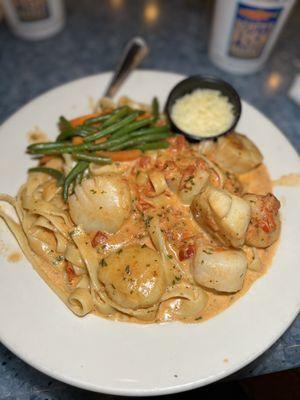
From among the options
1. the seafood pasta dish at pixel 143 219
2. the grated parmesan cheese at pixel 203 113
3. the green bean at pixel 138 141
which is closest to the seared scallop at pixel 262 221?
the seafood pasta dish at pixel 143 219

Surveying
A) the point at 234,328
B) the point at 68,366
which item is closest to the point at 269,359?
the point at 234,328

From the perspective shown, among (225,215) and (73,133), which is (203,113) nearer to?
(73,133)

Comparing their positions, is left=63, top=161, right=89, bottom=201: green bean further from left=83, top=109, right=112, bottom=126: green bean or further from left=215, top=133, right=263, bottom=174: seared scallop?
left=215, top=133, right=263, bottom=174: seared scallop

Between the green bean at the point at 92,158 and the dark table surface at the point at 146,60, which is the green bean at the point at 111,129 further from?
the dark table surface at the point at 146,60

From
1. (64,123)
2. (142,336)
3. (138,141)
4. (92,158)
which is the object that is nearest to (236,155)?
(138,141)

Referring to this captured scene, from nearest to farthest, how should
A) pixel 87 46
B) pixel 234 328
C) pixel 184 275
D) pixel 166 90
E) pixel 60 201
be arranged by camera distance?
1. pixel 234 328
2. pixel 184 275
3. pixel 60 201
4. pixel 166 90
5. pixel 87 46

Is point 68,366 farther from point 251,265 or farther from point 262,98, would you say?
point 262,98
